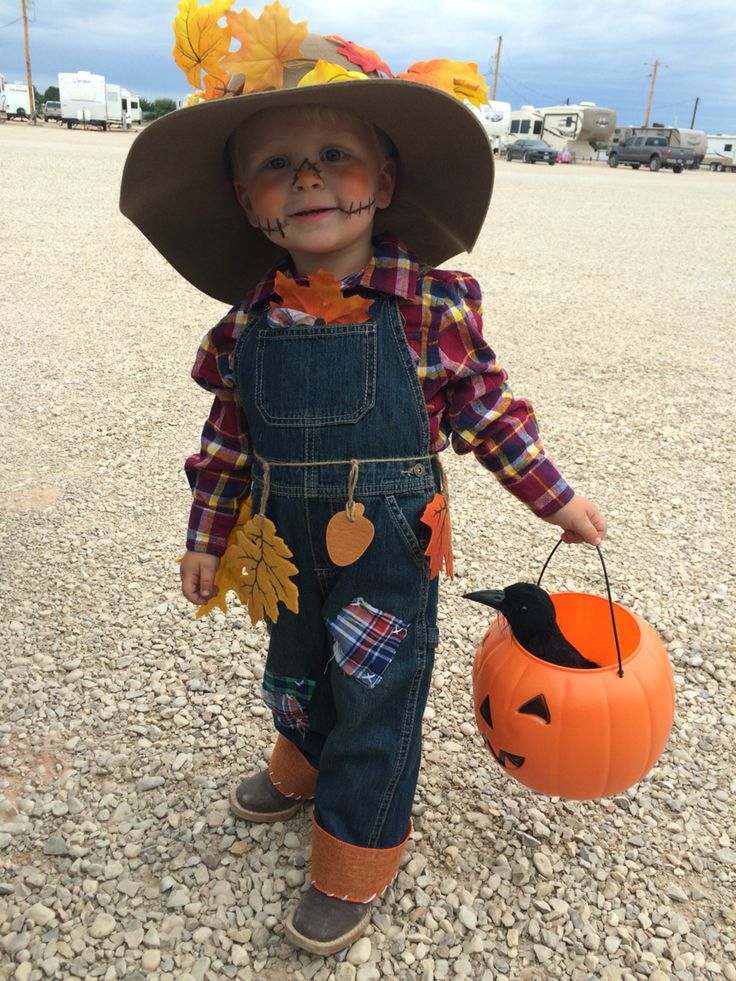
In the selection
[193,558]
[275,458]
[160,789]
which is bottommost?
[160,789]

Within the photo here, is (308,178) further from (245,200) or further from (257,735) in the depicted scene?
(257,735)

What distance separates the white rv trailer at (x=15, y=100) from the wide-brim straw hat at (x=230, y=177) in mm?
41622

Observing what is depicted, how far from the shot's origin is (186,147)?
167 centimetres

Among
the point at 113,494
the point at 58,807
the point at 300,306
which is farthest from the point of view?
the point at 113,494

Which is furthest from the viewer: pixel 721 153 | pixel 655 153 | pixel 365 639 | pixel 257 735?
pixel 721 153

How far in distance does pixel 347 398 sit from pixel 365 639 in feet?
1.64

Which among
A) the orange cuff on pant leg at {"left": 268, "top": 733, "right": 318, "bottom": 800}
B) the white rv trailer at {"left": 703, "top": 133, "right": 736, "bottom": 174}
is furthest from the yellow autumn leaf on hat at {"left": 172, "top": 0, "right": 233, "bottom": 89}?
the white rv trailer at {"left": 703, "top": 133, "right": 736, "bottom": 174}

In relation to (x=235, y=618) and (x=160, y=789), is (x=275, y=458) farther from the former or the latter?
(x=235, y=618)

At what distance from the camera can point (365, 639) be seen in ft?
5.61

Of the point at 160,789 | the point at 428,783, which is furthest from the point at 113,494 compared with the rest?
the point at 428,783

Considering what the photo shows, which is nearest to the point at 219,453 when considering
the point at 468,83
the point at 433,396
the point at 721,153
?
the point at 433,396

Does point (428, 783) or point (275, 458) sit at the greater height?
point (275, 458)

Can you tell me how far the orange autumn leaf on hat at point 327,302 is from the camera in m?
1.63

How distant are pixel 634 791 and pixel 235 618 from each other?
143 centimetres
